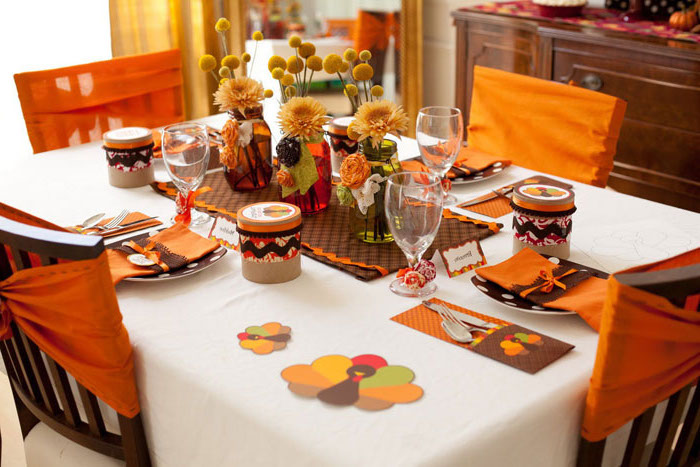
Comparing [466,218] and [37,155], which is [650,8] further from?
[37,155]

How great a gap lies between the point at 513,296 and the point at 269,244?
425 millimetres

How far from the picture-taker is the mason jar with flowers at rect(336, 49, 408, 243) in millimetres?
1364

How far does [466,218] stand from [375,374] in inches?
24.6

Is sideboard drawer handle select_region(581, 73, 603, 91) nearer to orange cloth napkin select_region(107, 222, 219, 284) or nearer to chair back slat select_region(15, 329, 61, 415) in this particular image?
orange cloth napkin select_region(107, 222, 219, 284)

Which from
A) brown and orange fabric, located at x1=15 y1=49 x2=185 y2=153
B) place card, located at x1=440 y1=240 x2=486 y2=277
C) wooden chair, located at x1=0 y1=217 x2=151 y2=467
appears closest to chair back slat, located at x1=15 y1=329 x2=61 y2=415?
wooden chair, located at x1=0 y1=217 x2=151 y2=467

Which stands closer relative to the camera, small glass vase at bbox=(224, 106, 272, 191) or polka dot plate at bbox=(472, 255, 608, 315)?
polka dot plate at bbox=(472, 255, 608, 315)

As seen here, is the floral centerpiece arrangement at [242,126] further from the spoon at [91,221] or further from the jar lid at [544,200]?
the jar lid at [544,200]

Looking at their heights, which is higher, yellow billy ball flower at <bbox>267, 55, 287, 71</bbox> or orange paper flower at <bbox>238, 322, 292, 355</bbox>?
yellow billy ball flower at <bbox>267, 55, 287, 71</bbox>

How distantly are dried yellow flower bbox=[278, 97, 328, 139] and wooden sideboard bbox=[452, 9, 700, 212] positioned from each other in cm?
158

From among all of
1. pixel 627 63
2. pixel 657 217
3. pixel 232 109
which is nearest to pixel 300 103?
pixel 232 109

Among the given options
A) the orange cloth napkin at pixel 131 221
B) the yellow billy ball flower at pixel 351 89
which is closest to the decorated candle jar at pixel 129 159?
the orange cloth napkin at pixel 131 221

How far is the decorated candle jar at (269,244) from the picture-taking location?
1.27m

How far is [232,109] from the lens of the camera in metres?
1.66

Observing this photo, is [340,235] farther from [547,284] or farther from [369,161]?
[547,284]
